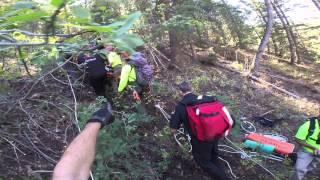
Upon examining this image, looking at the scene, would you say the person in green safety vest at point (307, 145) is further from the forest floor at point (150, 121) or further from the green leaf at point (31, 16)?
the green leaf at point (31, 16)

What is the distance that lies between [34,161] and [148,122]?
9.52 feet

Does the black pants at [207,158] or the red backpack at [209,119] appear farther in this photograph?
the black pants at [207,158]

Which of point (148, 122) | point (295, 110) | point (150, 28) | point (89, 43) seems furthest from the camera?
point (295, 110)

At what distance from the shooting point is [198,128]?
676 centimetres

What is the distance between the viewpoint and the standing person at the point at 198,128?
6660 millimetres

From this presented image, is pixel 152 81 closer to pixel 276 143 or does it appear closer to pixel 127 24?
pixel 276 143

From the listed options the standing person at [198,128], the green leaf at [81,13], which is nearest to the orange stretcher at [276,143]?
the standing person at [198,128]

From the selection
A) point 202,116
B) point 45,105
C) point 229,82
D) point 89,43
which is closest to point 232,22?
point 229,82

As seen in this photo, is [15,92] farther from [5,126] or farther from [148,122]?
[148,122]

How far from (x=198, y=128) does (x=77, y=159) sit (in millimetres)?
4789

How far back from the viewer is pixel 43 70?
630 cm

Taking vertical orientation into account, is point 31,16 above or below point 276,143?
above

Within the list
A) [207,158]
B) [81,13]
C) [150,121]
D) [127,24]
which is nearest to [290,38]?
[150,121]

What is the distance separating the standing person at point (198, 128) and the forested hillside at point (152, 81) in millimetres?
518
